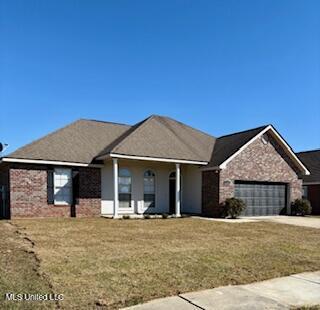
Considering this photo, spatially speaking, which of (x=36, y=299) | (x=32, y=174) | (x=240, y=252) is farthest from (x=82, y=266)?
(x=32, y=174)

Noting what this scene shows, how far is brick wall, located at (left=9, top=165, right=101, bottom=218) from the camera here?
59.7 ft

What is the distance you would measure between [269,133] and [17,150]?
15.4m

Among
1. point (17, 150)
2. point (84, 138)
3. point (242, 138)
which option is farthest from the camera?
point (242, 138)

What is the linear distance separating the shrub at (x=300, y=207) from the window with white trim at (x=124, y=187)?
11.3 meters

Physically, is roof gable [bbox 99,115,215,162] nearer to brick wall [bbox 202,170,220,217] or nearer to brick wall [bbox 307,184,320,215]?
brick wall [bbox 202,170,220,217]

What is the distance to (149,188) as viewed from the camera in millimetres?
22844

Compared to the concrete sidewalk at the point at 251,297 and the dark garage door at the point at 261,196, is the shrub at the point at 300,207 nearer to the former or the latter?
the dark garage door at the point at 261,196

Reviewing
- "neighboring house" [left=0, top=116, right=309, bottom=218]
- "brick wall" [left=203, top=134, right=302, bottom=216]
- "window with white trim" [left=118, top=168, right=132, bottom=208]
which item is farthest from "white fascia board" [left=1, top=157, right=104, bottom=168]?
"brick wall" [left=203, top=134, right=302, bottom=216]

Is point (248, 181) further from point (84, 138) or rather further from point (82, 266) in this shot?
point (82, 266)

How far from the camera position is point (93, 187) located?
2041cm

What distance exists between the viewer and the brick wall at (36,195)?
1818cm

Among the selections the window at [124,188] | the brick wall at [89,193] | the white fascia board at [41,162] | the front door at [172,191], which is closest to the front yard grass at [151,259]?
the white fascia board at [41,162]

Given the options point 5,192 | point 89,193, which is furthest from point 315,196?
point 5,192

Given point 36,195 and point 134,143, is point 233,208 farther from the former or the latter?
point 36,195
